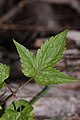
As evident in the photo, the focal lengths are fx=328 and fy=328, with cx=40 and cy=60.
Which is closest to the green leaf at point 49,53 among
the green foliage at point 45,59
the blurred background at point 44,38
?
the green foliage at point 45,59

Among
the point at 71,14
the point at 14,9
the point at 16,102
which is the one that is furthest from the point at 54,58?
the point at 71,14

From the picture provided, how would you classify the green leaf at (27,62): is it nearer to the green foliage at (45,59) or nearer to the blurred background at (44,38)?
the green foliage at (45,59)

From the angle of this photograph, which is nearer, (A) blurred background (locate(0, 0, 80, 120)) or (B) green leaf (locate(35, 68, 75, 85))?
(B) green leaf (locate(35, 68, 75, 85))

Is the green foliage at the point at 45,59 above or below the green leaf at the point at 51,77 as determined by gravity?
above

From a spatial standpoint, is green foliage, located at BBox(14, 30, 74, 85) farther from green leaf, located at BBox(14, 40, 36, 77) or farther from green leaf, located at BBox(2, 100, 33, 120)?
green leaf, located at BBox(2, 100, 33, 120)

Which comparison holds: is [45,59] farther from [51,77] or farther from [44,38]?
[44,38]

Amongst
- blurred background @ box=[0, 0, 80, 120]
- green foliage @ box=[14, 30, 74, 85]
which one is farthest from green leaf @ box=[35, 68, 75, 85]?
blurred background @ box=[0, 0, 80, 120]
